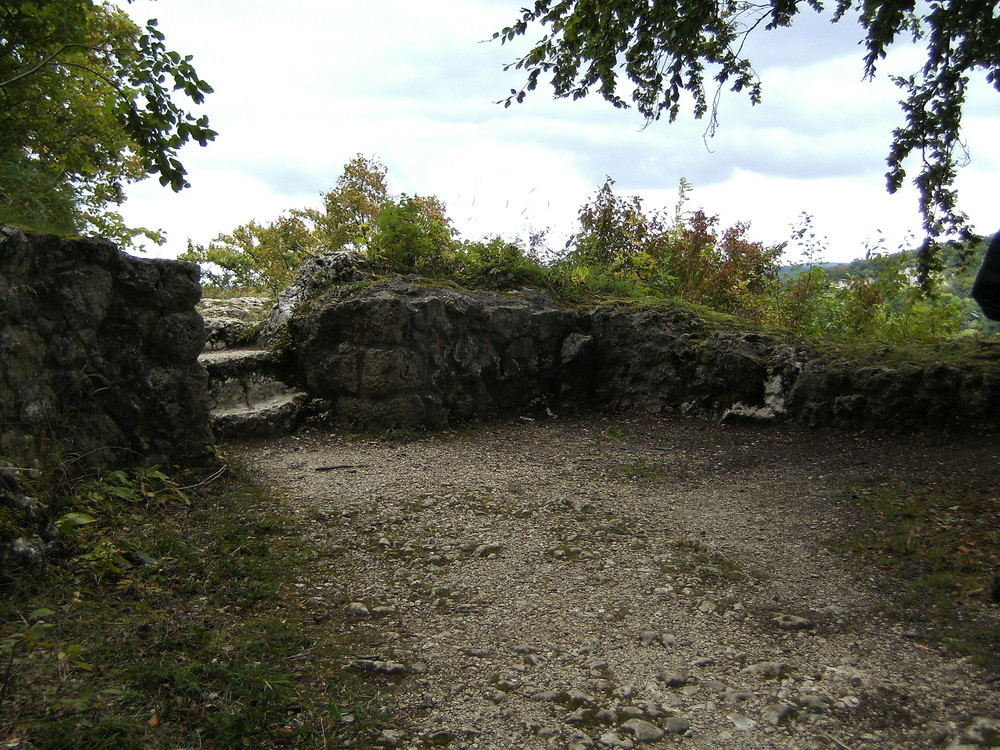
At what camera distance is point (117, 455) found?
187 inches

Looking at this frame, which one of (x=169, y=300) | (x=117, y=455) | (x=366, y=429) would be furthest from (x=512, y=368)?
(x=117, y=455)

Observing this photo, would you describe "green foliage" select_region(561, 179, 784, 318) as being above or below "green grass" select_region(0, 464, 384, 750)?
above

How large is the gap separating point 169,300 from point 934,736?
17.7ft

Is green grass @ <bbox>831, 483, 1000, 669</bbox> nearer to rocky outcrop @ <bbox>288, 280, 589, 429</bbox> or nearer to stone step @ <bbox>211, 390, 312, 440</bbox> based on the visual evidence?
rocky outcrop @ <bbox>288, 280, 589, 429</bbox>

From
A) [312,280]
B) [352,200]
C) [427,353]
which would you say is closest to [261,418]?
[427,353]

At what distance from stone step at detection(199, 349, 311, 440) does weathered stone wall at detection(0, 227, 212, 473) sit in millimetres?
→ 1349

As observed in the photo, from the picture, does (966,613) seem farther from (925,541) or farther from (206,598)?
(206,598)

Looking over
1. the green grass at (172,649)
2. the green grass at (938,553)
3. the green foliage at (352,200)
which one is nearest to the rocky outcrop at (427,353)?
the green grass at (172,649)

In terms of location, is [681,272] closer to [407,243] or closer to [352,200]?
[407,243]

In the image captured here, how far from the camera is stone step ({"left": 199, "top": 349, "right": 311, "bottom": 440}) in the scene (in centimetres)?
682

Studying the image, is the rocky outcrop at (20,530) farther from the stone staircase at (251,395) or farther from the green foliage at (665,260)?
the green foliage at (665,260)

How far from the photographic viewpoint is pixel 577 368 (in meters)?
8.60

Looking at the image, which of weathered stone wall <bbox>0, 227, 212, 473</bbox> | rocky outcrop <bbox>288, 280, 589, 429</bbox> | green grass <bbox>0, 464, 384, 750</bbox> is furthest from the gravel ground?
weathered stone wall <bbox>0, 227, 212, 473</bbox>

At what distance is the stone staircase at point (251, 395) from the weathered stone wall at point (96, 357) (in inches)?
52.5
